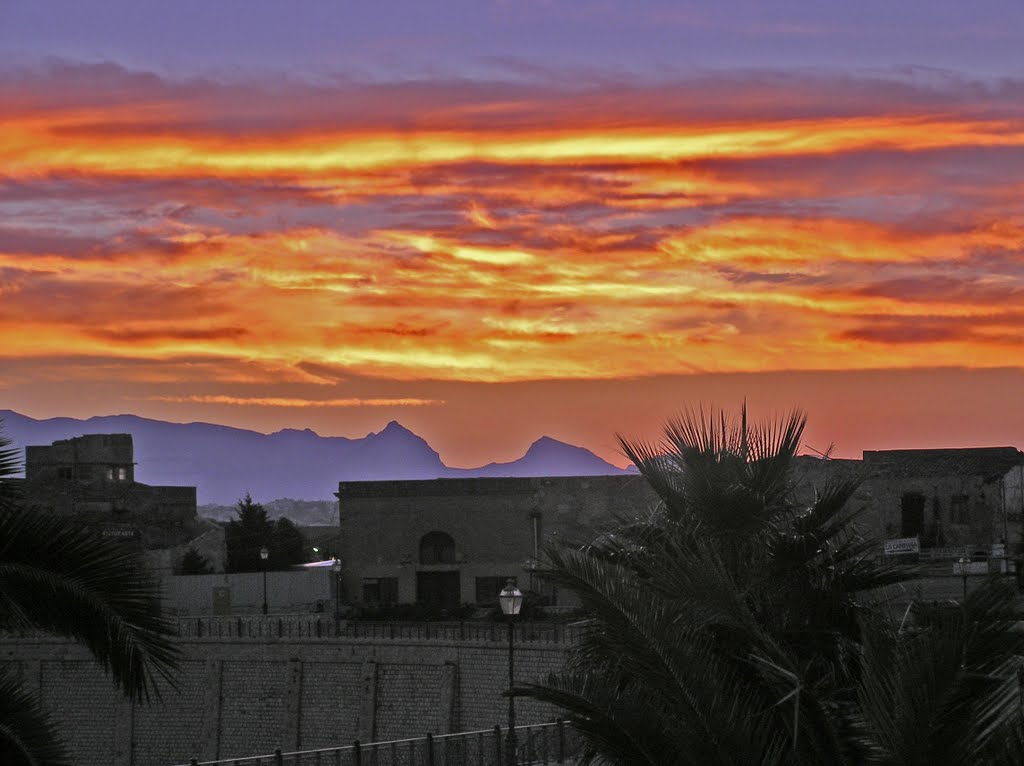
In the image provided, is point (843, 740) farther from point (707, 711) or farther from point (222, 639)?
point (222, 639)

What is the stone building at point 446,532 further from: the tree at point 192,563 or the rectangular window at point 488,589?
the tree at point 192,563

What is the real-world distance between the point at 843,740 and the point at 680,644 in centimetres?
130

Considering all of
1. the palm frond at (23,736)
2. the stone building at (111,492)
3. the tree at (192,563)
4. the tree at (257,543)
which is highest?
the stone building at (111,492)

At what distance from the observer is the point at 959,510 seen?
63500mm

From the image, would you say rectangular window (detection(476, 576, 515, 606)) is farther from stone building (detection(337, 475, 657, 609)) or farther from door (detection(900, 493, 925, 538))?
door (detection(900, 493, 925, 538))

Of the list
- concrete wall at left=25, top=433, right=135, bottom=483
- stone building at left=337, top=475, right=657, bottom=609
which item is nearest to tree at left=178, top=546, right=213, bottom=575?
stone building at left=337, top=475, right=657, bottom=609

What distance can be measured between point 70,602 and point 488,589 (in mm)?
56220

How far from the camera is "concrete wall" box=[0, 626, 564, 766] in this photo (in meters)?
49.8

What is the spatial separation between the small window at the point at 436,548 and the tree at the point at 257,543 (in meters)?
23.2

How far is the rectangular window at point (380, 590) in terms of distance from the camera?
67562mm

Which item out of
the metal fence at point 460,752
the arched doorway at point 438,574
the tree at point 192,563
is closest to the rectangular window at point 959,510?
the arched doorway at point 438,574

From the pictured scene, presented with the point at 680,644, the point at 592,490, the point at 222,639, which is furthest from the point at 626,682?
the point at 592,490

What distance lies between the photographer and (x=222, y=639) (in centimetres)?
5650

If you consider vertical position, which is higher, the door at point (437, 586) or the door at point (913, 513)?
the door at point (913, 513)
